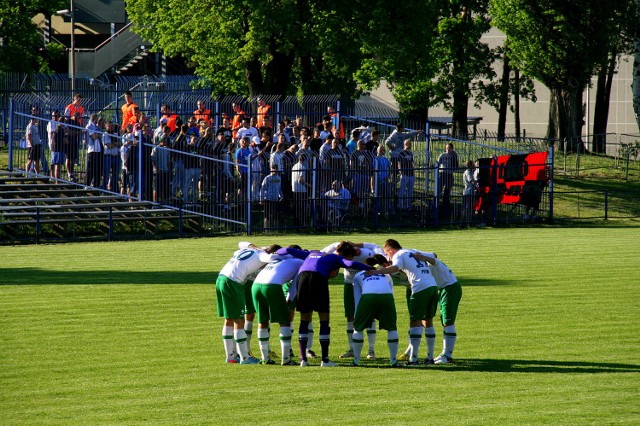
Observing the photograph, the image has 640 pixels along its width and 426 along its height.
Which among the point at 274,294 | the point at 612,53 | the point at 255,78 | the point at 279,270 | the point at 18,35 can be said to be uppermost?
the point at 18,35

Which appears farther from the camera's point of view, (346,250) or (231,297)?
(346,250)

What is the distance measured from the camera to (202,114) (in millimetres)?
35812

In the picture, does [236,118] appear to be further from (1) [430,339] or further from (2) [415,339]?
(2) [415,339]

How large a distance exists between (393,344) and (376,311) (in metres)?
0.56

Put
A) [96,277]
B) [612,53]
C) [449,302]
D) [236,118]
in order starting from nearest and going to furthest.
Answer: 1. [449,302]
2. [96,277]
3. [236,118]
4. [612,53]

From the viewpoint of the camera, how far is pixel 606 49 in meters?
45.8

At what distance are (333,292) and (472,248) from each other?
787 centimetres

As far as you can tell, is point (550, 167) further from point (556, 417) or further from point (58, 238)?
point (556, 417)

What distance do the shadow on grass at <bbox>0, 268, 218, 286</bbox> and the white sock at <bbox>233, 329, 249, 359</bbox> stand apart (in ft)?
24.8

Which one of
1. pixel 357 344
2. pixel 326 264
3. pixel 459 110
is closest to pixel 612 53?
pixel 459 110

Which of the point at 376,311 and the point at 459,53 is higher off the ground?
the point at 459,53

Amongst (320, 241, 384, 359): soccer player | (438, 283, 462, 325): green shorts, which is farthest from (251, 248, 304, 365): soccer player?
(438, 283, 462, 325): green shorts

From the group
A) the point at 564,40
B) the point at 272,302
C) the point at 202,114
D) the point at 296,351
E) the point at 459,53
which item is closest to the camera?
the point at 272,302

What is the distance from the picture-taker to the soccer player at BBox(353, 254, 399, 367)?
1453 centimetres
